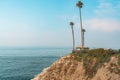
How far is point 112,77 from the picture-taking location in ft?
154

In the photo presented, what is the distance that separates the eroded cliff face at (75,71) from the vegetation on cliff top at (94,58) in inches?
31.7

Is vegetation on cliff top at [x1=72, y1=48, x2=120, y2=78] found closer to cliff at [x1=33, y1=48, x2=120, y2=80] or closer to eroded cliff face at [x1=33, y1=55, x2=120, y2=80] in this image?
cliff at [x1=33, y1=48, x2=120, y2=80]

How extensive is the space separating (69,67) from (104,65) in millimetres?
8745

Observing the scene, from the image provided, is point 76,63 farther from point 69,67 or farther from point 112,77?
point 112,77

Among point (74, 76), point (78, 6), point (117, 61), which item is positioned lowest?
point (74, 76)

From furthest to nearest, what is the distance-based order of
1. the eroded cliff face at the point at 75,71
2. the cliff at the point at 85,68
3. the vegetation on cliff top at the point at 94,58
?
the vegetation on cliff top at the point at 94,58 → the cliff at the point at 85,68 → the eroded cliff face at the point at 75,71

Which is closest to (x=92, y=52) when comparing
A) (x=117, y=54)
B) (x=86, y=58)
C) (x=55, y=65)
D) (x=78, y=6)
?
(x=86, y=58)

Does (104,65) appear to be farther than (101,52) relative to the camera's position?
No

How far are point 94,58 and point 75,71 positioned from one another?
4907 mm

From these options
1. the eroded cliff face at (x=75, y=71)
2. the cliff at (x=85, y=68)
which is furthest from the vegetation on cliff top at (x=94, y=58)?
the eroded cliff face at (x=75, y=71)

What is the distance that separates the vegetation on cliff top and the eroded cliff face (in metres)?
0.80

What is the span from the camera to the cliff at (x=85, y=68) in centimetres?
4844

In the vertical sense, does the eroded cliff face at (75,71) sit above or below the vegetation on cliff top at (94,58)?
below

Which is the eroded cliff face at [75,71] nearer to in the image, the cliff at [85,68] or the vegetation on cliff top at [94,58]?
the cliff at [85,68]
